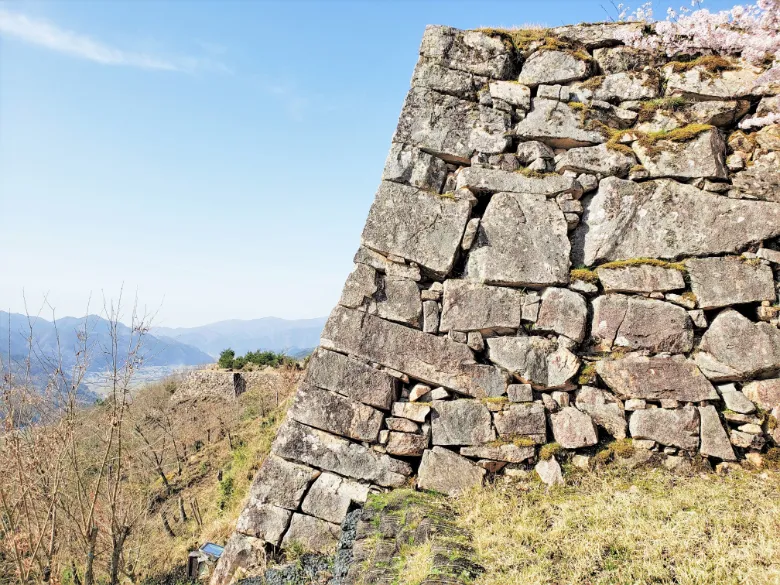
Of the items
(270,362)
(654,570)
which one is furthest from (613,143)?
(270,362)

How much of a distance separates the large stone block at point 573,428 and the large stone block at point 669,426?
1.71 feet

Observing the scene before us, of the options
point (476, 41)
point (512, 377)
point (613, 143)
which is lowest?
point (512, 377)

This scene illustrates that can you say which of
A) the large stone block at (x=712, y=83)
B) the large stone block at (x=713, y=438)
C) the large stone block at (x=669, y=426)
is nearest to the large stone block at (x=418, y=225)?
the large stone block at (x=669, y=426)

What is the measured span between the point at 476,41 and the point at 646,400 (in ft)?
18.8

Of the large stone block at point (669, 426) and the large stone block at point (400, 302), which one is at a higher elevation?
the large stone block at point (400, 302)

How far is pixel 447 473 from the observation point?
5.91 meters

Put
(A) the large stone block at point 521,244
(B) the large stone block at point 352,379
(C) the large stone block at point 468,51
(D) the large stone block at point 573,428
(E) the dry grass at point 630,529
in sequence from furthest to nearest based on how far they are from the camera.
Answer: (C) the large stone block at point 468,51 < (A) the large stone block at point 521,244 < (B) the large stone block at point 352,379 < (D) the large stone block at point 573,428 < (E) the dry grass at point 630,529

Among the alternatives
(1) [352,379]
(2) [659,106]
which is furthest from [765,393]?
(1) [352,379]

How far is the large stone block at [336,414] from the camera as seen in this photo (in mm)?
6152

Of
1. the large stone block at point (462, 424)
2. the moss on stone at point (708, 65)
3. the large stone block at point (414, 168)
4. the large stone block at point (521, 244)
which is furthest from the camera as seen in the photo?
the moss on stone at point (708, 65)

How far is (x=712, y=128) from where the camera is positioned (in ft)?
21.6

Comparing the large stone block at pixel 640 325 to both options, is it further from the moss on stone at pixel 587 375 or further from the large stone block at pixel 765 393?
the large stone block at pixel 765 393

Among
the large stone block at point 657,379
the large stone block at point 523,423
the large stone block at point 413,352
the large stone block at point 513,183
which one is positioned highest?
→ the large stone block at point 513,183

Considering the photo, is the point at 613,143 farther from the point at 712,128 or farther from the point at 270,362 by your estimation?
the point at 270,362
